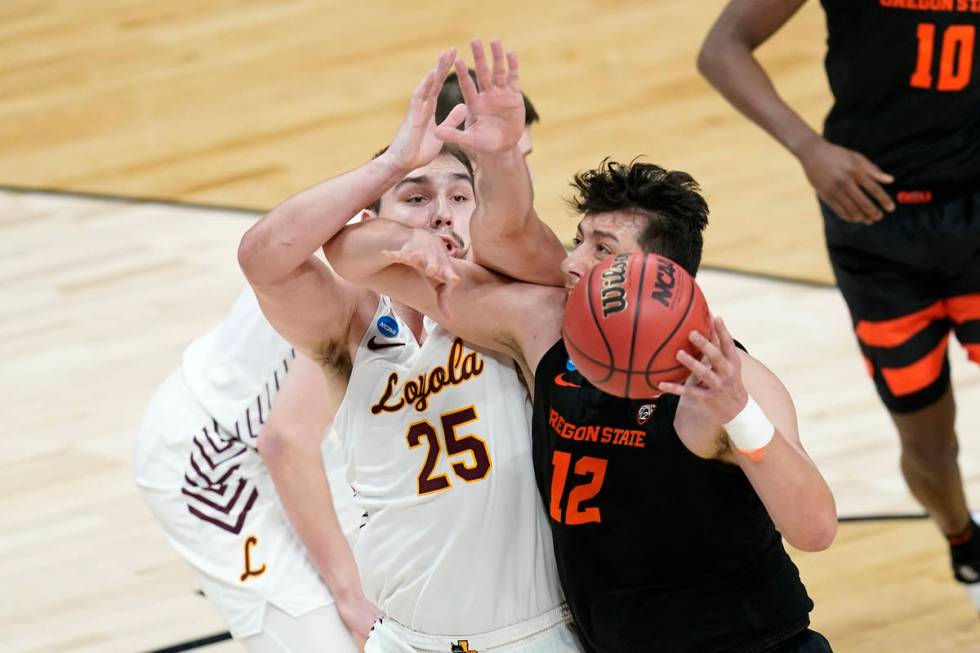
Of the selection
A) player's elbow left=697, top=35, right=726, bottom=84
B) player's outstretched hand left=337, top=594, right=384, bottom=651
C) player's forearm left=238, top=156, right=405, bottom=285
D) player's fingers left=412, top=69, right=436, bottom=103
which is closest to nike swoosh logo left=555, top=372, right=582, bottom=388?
player's forearm left=238, top=156, right=405, bottom=285

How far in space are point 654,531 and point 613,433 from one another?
0.21m

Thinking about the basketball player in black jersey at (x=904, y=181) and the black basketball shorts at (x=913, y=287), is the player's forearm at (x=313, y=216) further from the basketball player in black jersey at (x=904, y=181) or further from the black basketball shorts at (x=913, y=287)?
the black basketball shorts at (x=913, y=287)

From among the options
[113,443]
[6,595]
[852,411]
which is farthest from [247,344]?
[852,411]

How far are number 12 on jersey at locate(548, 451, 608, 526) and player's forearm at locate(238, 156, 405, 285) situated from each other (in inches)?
24.7

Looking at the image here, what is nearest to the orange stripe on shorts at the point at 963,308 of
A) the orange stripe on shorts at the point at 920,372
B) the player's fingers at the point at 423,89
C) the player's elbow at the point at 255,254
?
the orange stripe on shorts at the point at 920,372

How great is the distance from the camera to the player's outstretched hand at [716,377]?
9.30 ft

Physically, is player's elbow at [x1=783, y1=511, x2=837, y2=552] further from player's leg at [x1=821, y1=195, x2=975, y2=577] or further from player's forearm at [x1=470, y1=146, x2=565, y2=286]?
player's leg at [x1=821, y1=195, x2=975, y2=577]

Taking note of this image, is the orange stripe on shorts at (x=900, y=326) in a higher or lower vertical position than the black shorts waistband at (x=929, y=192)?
lower

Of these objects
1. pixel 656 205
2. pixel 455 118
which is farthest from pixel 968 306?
pixel 455 118

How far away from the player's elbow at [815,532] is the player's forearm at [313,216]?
40.1 inches

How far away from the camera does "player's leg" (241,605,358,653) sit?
435cm

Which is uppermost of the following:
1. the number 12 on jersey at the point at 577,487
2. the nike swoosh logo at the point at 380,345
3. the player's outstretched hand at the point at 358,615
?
the nike swoosh logo at the point at 380,345

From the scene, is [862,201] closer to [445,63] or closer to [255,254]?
[445,63]

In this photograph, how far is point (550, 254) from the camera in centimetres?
342
